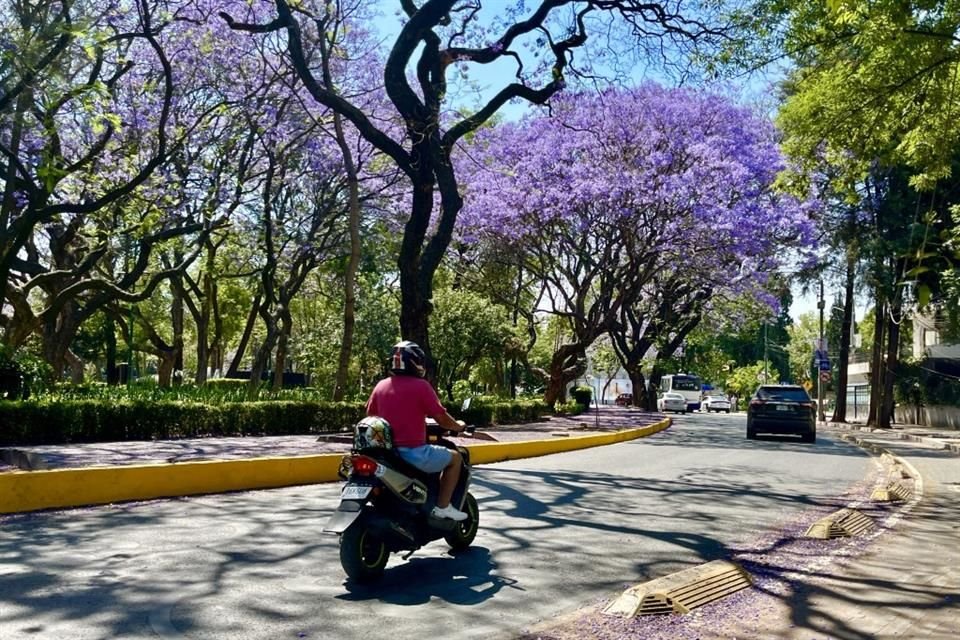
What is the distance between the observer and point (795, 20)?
10367 millimetres

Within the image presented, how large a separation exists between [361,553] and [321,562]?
0.87 m

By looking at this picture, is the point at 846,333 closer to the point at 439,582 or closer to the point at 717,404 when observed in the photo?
the point at 717,404

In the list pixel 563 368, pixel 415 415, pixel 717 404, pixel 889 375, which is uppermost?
pixel 889 375

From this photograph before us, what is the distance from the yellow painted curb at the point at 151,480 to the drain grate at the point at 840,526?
6.27 meters

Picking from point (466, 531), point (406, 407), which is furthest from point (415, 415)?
point (466, 531)

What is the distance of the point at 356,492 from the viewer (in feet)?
20.2

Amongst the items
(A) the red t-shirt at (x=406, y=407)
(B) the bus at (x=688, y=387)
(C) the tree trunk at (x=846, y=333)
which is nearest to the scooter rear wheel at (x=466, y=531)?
(A) the red t-shirt at (x=406, y=407)

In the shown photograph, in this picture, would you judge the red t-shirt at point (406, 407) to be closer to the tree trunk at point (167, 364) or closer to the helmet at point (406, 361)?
the helmet at point (406, 361)

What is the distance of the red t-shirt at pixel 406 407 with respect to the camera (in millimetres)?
6574

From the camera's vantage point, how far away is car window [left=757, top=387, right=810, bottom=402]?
76.4 feet

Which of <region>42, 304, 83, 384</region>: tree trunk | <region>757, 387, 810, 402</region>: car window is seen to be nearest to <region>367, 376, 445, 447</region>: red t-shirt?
<region>757, 387, 810, 402</region>: car window

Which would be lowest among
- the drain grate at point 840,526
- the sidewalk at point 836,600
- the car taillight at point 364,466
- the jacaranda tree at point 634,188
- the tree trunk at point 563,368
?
the sidewalk at point 836,600

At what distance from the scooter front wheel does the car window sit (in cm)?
1901

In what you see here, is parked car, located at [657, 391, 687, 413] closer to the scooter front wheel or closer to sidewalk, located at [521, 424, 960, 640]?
sidewalk, located at [521, 424, 960, 640]
